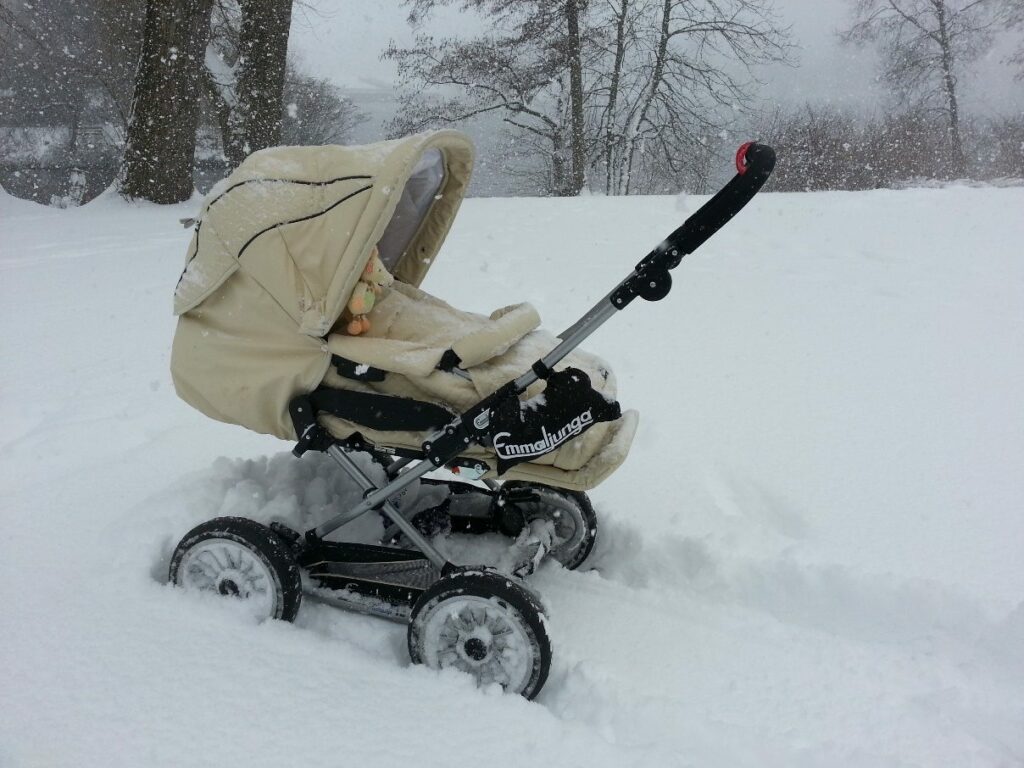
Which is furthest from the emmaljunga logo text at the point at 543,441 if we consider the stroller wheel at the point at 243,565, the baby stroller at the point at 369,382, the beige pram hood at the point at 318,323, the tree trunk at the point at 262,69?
the tree trunk at the point at 262,69

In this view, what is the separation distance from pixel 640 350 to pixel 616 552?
1.99 metres

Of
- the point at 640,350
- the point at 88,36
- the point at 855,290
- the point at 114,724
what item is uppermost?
the point at 88,36

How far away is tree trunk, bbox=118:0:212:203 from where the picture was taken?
8.55 meters

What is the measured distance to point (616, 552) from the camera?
126 inches

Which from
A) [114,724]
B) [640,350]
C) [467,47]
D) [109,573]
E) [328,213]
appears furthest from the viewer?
[467,47]

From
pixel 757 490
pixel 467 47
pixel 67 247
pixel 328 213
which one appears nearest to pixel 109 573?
pixel 328 213

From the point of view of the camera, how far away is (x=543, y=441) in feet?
7.38

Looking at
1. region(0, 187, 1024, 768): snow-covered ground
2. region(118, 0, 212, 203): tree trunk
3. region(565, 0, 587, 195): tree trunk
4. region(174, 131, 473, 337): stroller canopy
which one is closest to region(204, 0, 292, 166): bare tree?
region(118, 0, 212, 203): tree trunk

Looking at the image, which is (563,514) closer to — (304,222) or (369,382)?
(369,382)

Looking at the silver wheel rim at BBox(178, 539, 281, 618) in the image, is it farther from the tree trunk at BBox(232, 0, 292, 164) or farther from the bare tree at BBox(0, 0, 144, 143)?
the bare tree at BBox(0, 0, 144, 143)

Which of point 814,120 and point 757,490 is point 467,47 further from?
point 757,490

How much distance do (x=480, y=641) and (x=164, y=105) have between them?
855cm

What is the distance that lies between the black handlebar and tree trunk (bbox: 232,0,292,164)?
8867 millimetres

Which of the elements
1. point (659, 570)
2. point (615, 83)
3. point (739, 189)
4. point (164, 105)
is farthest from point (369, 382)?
point (615, 83)
